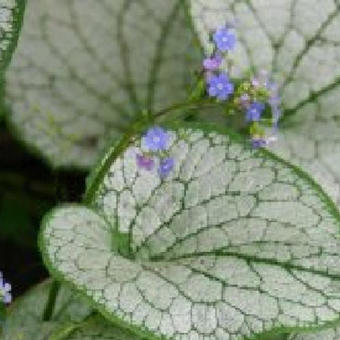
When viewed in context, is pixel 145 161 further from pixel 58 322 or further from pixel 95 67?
pixel 95 67

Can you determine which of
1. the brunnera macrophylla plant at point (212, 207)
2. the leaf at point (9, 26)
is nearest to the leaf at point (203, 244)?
the brunnera macrophylla plant at point (212, 207)

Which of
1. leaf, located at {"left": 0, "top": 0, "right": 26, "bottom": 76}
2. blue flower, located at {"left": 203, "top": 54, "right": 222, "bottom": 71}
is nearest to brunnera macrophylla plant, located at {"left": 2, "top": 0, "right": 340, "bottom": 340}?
blue flower, located at {"left": 203, "top": 54, "right": 222, "bottom": 71}

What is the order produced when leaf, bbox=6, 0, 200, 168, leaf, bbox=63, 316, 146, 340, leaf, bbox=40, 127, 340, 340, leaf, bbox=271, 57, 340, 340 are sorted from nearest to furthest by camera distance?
leaf, bbox=40, 127, 340, 340 < leaf, bbox=63, 316, 146, 340 < leaf, bbox=271, 57, 340, 340 < leaf, bbox=6, 0, 200, 168

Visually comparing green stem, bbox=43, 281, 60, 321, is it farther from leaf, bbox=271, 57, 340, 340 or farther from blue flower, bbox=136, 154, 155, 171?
leaf, bbox=271, 57, 340, 340

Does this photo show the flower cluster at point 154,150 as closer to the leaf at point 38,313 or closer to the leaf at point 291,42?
the leaf at point 38,313

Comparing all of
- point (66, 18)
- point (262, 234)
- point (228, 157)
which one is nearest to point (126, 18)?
point (66, 18)

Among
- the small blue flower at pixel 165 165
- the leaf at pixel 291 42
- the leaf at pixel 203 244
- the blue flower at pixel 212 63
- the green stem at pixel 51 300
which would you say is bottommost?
the green stem at pixel 51 300
